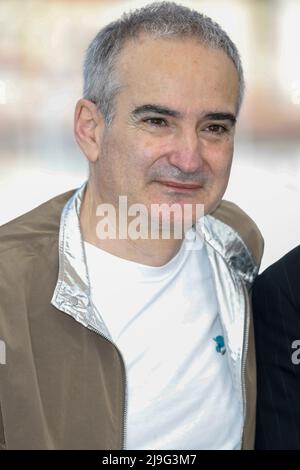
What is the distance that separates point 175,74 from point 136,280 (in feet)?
1.25

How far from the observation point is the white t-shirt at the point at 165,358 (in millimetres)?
1116

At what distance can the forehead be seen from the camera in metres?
1.06

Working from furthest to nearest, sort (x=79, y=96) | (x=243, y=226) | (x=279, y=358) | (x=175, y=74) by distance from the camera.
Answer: (x=79, y=96) → (x=243, y=226) → (x=279, y=358) → (x=175, y=74)

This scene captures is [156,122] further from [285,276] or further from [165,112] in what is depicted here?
[285,276]

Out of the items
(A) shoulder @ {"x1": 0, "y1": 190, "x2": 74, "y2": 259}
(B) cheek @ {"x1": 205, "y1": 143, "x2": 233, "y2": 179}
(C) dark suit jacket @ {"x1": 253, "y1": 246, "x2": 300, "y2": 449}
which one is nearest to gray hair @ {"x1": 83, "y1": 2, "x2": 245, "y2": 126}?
(B) cheek @ {"x1": 205, "y1": 143, "x2": 233, "y2": 179}

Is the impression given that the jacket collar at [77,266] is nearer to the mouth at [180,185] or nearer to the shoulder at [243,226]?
the shoulder at [243,226]

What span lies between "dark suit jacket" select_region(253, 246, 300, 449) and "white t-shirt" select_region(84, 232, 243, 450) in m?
0.06

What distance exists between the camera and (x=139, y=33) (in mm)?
1113

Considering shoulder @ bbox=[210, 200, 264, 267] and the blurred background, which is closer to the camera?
shoulder @ bbox=[210, 200, 264, 267]

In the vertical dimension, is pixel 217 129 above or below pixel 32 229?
above

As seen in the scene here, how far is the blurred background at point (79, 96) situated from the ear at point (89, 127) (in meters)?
0.35

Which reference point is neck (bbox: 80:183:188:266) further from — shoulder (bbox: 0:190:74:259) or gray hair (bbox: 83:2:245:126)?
gray hair (bbox: 83:2:245:126)

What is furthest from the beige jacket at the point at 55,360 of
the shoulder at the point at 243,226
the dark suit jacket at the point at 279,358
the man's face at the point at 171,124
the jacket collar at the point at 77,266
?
the shoulder at the point at 243,226

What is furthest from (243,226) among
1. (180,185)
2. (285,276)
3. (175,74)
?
(175,74)
